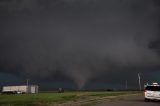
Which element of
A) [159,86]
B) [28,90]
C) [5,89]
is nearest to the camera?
[159,86]

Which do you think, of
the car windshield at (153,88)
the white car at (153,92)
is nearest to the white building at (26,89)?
the white car at (153,92)

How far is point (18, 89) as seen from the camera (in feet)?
520

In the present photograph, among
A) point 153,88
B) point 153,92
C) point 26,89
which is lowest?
point 26,89

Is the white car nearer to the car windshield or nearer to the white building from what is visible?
the car windshield

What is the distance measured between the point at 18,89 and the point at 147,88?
135078 mm

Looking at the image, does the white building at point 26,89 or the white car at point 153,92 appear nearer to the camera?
the white car at point 153,92

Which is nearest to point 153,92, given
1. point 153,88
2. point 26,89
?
point 153,88

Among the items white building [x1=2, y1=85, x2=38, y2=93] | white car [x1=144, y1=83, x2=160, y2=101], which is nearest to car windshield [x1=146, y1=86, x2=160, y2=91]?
white car [x1=144, y1=83, x2=160, y2=101]

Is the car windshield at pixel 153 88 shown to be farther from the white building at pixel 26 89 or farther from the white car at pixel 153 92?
the white building at pixel 26 89

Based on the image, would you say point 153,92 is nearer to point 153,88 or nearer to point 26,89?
point 153,88

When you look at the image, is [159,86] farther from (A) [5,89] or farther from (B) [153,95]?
(A) [5,89]

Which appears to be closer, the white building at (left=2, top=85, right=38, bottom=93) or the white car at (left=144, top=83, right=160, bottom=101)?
the white car at (left=144, top=83, right=160, bottom=101)

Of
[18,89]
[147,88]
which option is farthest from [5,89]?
[147,88]

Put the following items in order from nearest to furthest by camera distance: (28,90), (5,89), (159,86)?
(159,86), (28,90), (5,89)
